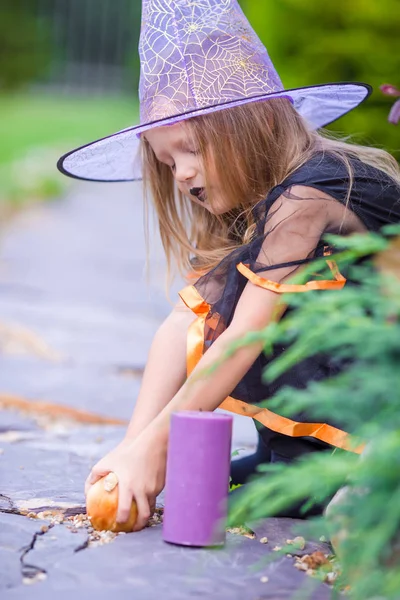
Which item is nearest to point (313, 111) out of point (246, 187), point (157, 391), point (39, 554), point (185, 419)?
point (246, 187)

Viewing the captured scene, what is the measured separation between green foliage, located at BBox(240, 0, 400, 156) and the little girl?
9.99 feet

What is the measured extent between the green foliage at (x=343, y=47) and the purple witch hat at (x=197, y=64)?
9.99 ft

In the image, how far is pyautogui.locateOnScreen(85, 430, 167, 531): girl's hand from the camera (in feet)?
5.32

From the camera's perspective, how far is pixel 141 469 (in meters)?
1.64

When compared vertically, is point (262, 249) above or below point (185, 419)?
above

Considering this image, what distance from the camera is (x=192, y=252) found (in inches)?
88.7

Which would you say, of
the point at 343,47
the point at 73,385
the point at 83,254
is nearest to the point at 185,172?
the point at 73,385

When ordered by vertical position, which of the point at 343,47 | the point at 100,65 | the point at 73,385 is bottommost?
the point at 73,385

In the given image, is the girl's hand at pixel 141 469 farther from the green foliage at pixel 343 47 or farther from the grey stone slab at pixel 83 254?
the green foliage at pixel 343 47

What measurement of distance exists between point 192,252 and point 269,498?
851mm

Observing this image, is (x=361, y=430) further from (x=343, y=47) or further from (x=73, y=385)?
(x=343, y=47)

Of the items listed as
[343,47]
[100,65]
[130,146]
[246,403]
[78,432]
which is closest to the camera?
[246,403]

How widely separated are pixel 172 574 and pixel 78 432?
1.29 m

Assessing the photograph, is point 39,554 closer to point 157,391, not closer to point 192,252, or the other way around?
point 157,391
